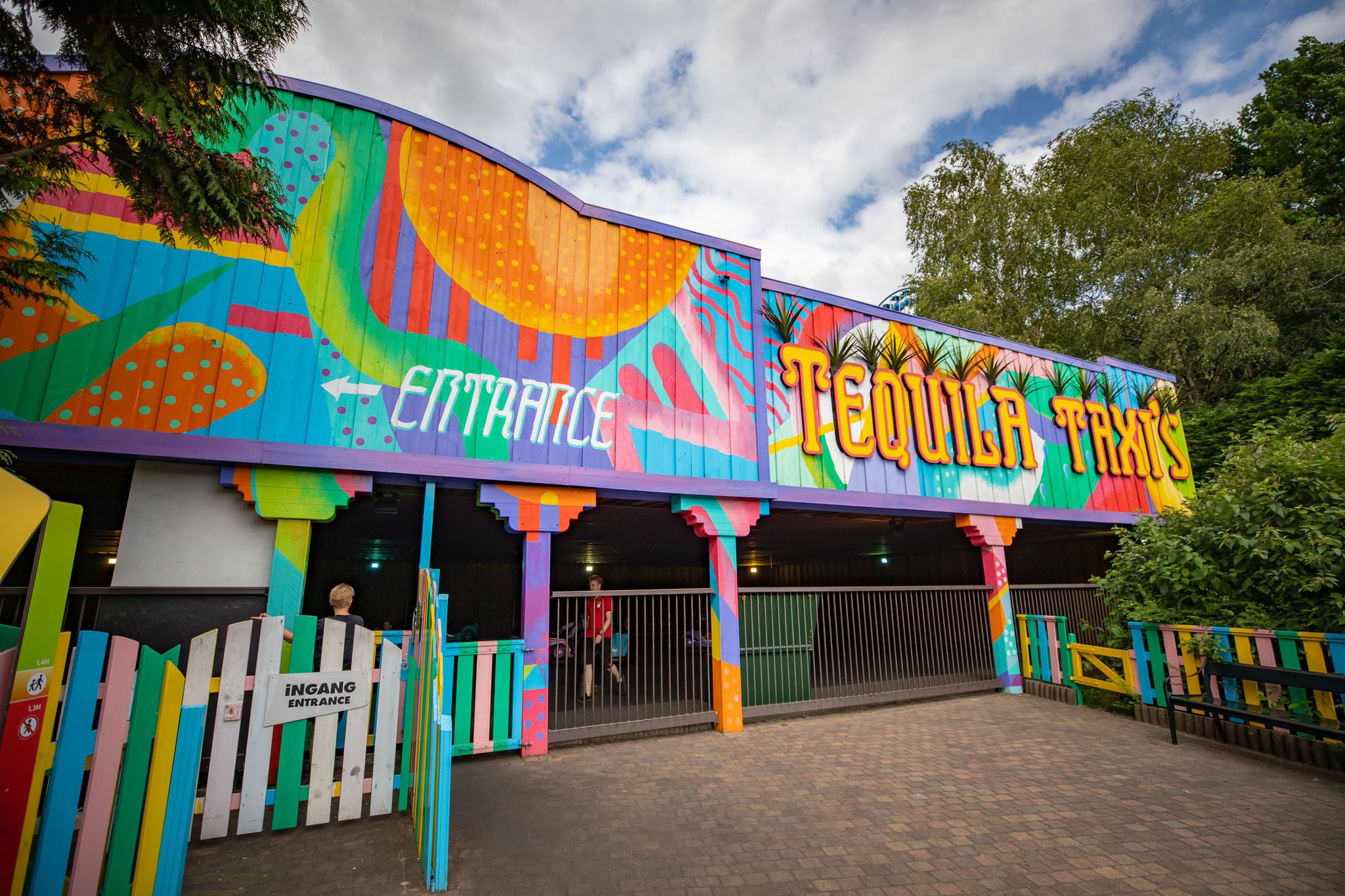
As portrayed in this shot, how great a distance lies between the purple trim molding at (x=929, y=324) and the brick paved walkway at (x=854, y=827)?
657 centimetres

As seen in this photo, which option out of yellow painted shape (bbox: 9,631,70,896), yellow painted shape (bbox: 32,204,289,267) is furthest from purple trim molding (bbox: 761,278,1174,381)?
yellow painted shape (bbox: 9,631,70,896)

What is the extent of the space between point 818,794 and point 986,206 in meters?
26.2

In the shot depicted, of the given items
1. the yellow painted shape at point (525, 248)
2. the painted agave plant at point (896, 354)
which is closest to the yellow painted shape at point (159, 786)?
the yellow painted shape at point (525, 248)

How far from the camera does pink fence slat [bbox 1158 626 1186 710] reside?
7383 millimetres

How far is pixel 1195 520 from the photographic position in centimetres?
848

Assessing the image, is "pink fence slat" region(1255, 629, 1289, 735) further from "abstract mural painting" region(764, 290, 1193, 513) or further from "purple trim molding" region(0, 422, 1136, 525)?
"abstract mural painting" region(764, 290, 1193, 513)

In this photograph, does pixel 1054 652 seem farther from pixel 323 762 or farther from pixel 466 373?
pixel 323 762

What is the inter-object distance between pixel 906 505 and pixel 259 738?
8.70 metres

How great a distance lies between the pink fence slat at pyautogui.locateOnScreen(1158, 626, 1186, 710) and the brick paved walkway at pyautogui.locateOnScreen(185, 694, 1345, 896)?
0.85m

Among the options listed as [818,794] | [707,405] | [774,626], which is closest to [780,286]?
[707,405]

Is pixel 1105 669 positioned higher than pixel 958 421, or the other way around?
pixel 958 421

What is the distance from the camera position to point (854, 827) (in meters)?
4.42

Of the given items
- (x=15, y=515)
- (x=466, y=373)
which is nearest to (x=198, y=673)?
(x=15, y=515)

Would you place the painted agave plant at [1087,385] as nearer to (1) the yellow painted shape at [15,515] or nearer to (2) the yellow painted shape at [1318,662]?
(2) the yellow painted shape at [1318,662]
